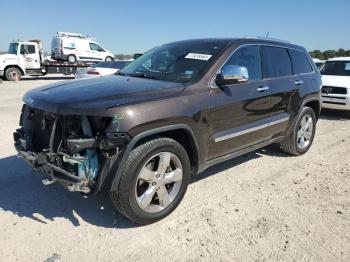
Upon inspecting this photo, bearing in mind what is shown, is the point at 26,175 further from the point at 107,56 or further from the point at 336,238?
the point at 107,56

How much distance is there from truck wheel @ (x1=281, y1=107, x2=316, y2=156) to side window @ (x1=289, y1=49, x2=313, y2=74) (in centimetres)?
64

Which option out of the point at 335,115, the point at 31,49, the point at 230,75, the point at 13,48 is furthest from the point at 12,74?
Result: the point at 230,75

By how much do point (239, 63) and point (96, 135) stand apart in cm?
216

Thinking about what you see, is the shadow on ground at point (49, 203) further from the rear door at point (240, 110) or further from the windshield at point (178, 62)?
the windshield at point (178, 62)

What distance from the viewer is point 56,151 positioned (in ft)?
11.3

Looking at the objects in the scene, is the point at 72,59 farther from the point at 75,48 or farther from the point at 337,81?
the point at 337,81

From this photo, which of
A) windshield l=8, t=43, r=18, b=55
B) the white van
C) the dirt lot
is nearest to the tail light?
the dirt lot

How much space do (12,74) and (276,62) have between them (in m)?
18.8

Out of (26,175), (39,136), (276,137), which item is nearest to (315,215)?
(276,137)

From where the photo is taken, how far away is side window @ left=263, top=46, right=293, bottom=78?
16.5ft

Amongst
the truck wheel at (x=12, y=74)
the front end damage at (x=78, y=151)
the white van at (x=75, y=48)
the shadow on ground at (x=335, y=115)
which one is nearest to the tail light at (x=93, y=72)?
the shadow on ground at (x=335, y=115)

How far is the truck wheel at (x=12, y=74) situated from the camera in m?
20.4

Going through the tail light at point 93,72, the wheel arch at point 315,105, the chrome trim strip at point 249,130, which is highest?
the wheel arch at point 315,105

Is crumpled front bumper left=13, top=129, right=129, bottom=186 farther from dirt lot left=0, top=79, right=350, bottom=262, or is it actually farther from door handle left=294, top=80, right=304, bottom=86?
door handle left=294, top=80, right=304, bottom=86
